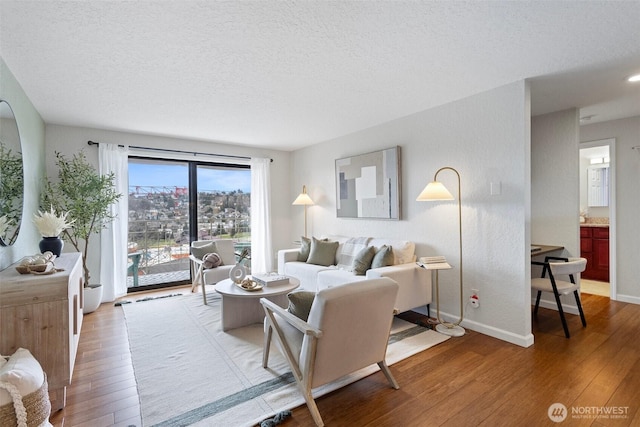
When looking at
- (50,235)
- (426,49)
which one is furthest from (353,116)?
(50,235)

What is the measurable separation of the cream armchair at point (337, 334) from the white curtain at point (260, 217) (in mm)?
3649

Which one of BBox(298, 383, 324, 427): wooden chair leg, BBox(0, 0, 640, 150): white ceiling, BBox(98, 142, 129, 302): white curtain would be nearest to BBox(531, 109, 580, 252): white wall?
BBox(0, 0, 640, 150): white ceiling

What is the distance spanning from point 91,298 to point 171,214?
1.67 metres

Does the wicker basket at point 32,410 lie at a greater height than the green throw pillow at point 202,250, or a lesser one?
lesser

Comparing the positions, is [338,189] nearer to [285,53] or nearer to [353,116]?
[353,116]

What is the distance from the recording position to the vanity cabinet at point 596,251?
499 cm

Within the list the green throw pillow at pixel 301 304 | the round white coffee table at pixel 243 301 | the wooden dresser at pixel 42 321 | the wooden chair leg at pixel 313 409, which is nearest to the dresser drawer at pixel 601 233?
the round white coffee table at pixel 243 301

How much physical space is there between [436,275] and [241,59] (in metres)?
2.82

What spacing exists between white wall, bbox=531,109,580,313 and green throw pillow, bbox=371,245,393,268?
1932 millimetres

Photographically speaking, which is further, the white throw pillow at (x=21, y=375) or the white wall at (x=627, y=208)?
the white wall at (x=627, y=208)

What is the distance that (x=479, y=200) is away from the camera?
10.5ft

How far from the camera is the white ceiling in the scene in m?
1.83

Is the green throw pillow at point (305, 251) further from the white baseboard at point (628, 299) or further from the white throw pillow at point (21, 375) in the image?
the white baseboard at point (628, 299)

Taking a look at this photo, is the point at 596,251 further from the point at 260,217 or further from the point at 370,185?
the point at 260,217
